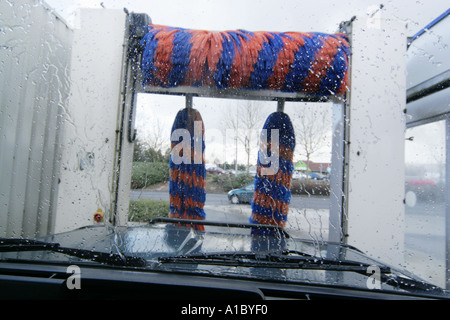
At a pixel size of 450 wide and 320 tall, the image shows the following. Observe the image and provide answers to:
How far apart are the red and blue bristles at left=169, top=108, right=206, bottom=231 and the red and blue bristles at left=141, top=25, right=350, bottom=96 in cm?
37

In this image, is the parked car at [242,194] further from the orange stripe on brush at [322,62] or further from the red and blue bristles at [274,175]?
the orange stripe on brush at [322,62]

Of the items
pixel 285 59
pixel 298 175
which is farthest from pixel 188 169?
pixel 285 59

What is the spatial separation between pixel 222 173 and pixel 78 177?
1063 mm

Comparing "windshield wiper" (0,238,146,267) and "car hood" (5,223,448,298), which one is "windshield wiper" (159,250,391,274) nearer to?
"car hood" (5,223,448,298)

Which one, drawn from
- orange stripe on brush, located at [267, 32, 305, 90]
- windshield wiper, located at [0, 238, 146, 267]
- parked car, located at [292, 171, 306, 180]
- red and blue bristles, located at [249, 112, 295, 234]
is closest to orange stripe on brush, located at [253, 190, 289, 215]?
red and blue bristles, located at [249, 112, 295, 234]

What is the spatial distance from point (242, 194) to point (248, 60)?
40.2 inches

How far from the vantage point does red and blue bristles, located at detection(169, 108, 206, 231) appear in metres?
2.53

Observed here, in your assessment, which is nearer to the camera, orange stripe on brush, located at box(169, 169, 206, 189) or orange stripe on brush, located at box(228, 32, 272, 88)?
orange stripe on brush, located at box(228, 32, 272, 88)

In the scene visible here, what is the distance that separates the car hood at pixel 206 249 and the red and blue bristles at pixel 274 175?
22 centimetres

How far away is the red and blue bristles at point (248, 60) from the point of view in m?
2.24

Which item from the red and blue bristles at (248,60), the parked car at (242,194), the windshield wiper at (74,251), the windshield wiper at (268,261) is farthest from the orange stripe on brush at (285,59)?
the windshield wiper at (74,251)

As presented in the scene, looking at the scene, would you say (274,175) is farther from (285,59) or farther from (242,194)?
(285,59)

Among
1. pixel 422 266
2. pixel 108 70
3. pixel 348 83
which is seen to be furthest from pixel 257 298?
pixel 422 266
